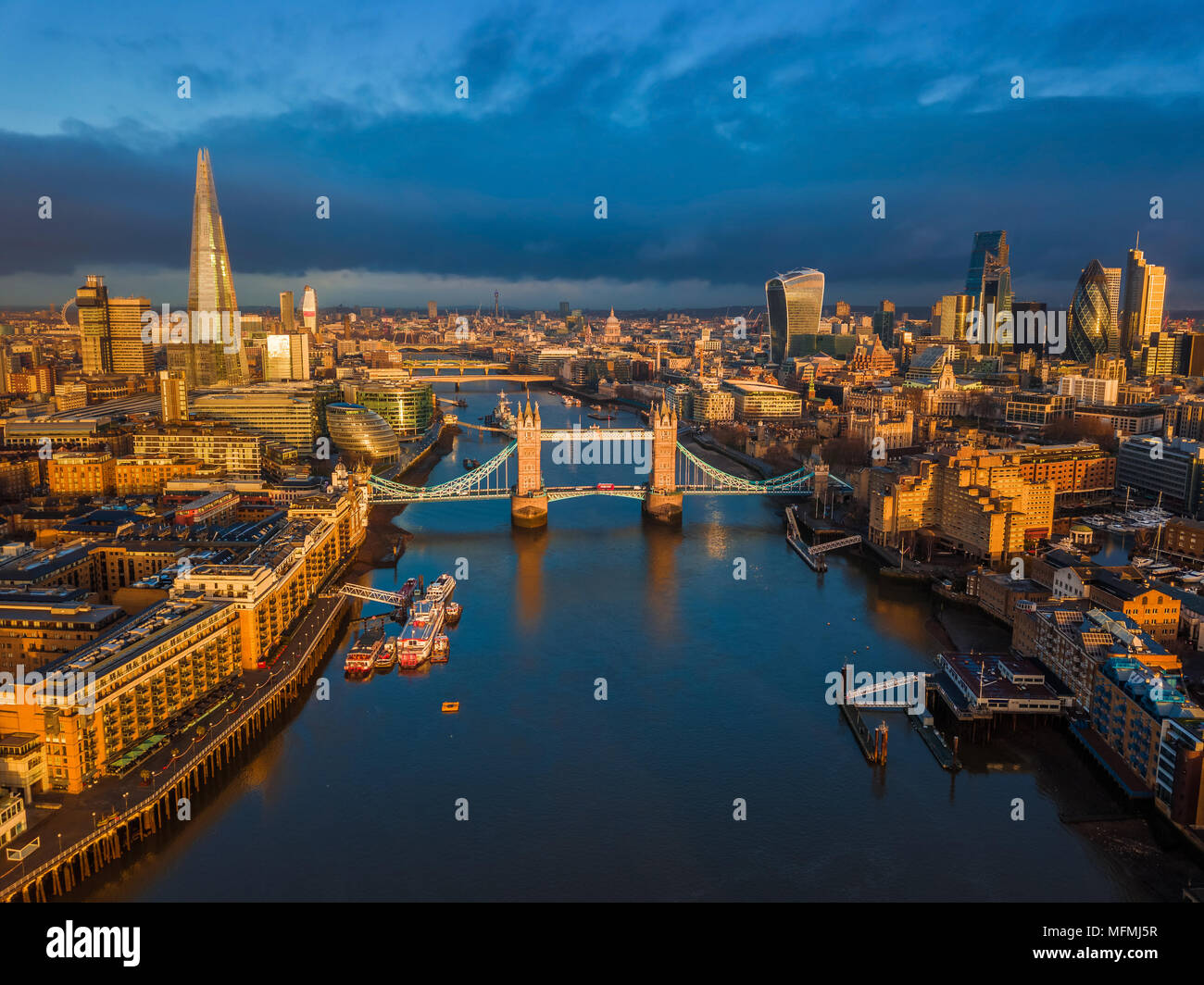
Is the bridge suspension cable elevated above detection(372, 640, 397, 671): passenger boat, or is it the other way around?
the bridge suspension cable

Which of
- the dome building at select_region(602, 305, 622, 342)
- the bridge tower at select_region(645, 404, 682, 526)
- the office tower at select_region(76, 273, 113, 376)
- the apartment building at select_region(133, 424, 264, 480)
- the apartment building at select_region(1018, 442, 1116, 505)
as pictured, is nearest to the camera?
the bridge tower at select_region(645, 404, 682, 526)

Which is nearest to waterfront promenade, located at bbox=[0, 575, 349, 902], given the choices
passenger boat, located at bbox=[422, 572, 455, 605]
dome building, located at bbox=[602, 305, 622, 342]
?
passenger boat, located at bbox=[422, 572, 455, 605]

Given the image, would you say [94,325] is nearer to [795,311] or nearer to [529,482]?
[529,482]

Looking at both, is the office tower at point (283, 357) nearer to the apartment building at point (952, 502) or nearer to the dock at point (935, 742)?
the apartment building at point (952, 502)

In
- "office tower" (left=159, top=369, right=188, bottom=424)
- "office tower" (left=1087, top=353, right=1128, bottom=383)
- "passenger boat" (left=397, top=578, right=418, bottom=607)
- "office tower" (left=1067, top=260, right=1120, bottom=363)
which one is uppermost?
"office tower" (left=1067, top=260, right=1120, bottom=363)

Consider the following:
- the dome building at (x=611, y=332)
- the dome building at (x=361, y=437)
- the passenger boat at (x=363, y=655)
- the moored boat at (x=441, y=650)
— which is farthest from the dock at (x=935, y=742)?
the dome building at (x=611, y=332)

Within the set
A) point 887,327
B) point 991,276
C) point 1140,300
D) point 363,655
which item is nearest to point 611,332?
point 887,327

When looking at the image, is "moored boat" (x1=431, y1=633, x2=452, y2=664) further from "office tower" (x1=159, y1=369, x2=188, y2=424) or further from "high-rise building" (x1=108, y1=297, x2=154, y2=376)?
"high-rise building" (x1=108, y1=297, x2=154, y2=376)
